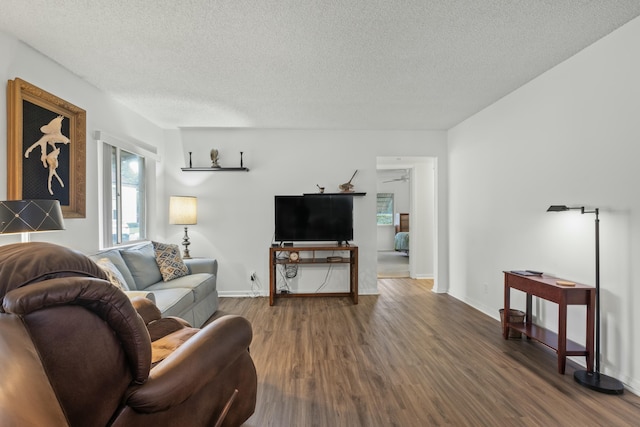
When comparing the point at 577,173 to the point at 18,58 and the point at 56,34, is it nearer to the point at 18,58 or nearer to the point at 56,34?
the point at 56,34

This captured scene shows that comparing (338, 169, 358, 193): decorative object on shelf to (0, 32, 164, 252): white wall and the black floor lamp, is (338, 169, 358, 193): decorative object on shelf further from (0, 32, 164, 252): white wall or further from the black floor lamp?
the black floor lamp

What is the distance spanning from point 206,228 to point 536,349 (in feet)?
14.0

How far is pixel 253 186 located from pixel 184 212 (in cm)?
105

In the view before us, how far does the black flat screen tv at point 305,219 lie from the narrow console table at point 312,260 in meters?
0.19

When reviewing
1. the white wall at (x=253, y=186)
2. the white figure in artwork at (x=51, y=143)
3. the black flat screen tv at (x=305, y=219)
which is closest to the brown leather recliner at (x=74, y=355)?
the white figure in artwork at (x=51, y=143)

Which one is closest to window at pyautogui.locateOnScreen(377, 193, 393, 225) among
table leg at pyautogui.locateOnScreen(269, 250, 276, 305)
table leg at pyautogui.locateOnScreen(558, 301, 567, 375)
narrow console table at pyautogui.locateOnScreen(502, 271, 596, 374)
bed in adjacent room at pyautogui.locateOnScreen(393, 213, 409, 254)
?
bed in adjacent room at pyautogui.locateOnScreen(393, 213, 409, 254)

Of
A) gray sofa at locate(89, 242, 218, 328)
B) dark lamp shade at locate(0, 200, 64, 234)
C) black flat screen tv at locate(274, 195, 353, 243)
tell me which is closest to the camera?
dark lamp shade at locate(0, 200, 64, 234)

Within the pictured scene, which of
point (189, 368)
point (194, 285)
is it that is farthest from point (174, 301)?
point (189, 368)

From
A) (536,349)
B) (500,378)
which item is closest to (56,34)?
(500,378)

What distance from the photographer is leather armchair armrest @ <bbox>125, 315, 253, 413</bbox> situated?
41.9 inches

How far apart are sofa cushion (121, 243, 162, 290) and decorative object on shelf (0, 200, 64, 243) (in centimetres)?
142

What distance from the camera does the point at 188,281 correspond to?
3.47m

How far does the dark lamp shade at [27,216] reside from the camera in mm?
1719

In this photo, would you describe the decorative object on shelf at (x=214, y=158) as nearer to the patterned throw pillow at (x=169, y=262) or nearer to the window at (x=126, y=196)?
the window at (x=126, y=196)
